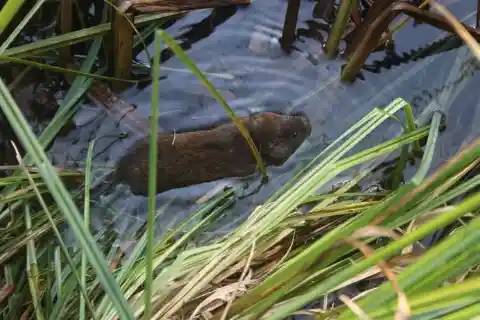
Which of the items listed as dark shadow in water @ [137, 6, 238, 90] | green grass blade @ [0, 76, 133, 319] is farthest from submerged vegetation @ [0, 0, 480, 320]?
dark shadow in water @ [137, 6, 238, 90]

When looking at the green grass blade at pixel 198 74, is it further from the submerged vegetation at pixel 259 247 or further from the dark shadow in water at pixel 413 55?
the dark shadow in water at pixel 413 55

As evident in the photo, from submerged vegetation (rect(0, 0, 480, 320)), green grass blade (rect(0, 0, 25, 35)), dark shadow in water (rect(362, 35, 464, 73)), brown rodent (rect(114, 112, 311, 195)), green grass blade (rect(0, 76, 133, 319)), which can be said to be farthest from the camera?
dark shadow in water (rect(362, 35, 464, 73))

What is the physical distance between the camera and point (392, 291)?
645mm

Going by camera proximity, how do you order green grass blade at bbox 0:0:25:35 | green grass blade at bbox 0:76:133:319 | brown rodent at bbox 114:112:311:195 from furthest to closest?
brown rodent at bbox 114:112:311:195 < green grass blade at bbox 0:0:25:35 < green grass blade at bbox 0:76:133:319

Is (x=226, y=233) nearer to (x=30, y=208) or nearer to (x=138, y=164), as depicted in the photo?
(x=138, y=164)

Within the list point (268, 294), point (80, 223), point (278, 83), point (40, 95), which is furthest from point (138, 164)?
point (80, 223)

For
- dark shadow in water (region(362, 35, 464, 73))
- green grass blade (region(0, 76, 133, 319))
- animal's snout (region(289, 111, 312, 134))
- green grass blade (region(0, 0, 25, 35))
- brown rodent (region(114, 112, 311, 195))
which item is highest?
green grass blade (region(0, 0, 25, 35))

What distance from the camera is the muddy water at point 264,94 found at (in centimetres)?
132

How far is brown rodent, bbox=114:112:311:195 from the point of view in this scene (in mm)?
1305

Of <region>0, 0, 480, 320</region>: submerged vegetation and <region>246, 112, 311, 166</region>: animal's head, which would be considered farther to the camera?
<region>246, 112, 311, 166</region>: animal's head

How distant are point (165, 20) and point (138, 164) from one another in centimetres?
39

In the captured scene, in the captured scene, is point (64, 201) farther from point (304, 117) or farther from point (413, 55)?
point (413, 55)

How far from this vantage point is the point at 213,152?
1.34 m

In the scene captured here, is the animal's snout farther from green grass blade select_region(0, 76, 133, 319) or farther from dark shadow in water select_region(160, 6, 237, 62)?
green grass blade select_region(0, 76, 133, 319)
